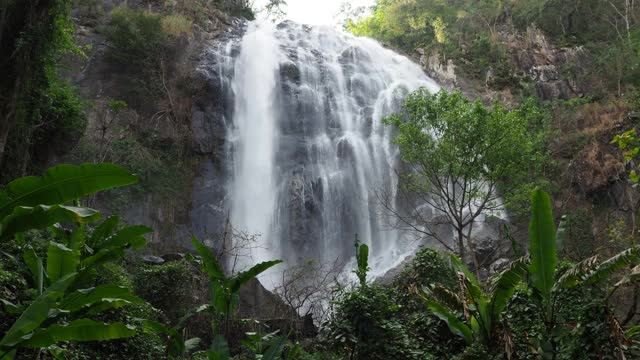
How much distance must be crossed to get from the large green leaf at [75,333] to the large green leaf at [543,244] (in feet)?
13.7

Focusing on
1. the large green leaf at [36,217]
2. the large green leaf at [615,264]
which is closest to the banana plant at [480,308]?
the large green leaf at [615,264]

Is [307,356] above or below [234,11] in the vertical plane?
below

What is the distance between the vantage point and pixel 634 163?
17625mm

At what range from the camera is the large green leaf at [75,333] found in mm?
4000

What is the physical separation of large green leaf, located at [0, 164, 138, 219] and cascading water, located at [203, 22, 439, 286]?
12623 mm

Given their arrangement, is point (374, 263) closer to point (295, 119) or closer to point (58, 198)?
point (295, 119)

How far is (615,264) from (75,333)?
17.6ft

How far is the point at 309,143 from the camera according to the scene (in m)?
20.1

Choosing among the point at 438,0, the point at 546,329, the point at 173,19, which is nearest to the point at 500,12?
the point at 438,0

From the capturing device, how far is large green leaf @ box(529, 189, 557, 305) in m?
5.92

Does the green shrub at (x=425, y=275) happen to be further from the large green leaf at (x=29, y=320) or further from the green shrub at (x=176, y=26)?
the green shrub at (x=176, y=26)

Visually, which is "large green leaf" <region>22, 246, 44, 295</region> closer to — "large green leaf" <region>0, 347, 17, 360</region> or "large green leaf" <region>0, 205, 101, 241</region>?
"large green leaf" <region>0, 205, 101, 241</region>

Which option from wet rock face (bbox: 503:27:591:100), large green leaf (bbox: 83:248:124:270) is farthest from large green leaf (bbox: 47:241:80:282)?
wet rock face (bbox: 503:27:591:100)

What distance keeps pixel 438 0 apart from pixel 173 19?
629 inches
